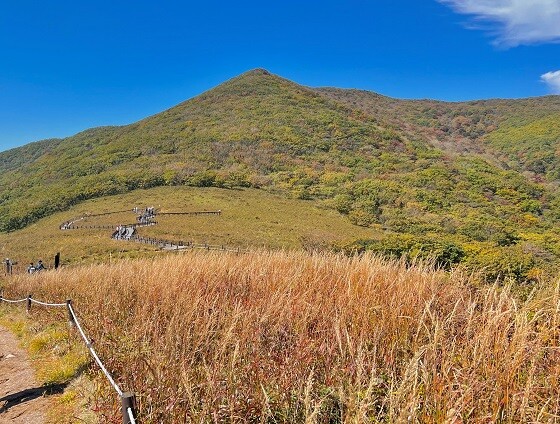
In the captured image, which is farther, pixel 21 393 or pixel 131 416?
pixel 21 393

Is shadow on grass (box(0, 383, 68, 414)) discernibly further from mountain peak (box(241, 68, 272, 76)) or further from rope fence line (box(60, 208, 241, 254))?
mountain peak (box(241, 68, 272, 76))

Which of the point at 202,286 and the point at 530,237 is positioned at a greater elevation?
the point at 202,286

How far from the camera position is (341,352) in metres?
2.41

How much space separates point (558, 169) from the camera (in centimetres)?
9338

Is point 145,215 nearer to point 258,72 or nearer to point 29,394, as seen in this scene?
point 29,394

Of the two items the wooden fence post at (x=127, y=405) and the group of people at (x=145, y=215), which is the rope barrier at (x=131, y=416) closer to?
the wooden fence post at (x=127, y=405)

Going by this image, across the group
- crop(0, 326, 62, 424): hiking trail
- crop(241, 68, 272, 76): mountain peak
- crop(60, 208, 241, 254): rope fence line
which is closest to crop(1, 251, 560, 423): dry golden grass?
crop(0, 326, 62, 424): hiking trail

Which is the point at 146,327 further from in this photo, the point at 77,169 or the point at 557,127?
the point at 557,127

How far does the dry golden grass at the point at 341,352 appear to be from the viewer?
205 cm

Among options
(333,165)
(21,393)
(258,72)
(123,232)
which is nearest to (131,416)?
(21,393)

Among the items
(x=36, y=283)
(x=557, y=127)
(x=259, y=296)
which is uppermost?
(x=557, y=127)

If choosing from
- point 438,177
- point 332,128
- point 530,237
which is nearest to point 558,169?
point 438,177

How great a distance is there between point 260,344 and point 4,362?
5.88 m

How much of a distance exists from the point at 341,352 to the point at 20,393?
457 centimetres
